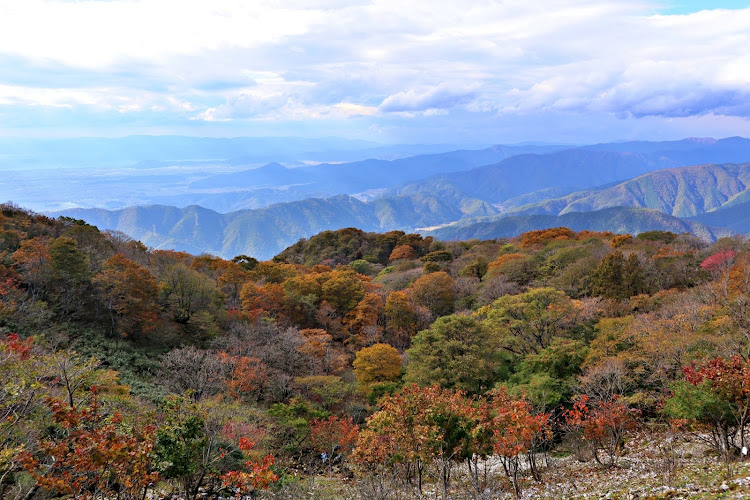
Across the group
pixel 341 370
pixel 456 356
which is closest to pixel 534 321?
pixel 456 356

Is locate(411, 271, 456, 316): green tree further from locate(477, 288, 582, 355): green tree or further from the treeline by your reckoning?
locate(477, 288, 582, 355): green tree

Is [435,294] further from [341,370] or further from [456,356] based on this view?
[456,356]

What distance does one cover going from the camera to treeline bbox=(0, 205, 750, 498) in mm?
12227

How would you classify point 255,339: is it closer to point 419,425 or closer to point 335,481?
point 335,481

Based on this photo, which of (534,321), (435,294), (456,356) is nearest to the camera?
(456,356)

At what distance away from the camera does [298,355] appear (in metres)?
33.9

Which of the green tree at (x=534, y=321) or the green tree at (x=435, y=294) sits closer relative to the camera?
the green tree at (x=534, y=321)

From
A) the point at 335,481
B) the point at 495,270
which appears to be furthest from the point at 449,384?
the point at 495,270

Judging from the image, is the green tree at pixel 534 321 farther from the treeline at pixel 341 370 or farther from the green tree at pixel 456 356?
the green tree at pixel 456 356

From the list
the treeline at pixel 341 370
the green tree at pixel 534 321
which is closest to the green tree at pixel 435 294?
the treeline at pixel 341 370

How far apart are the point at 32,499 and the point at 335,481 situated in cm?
1267

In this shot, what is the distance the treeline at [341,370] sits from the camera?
1223cm

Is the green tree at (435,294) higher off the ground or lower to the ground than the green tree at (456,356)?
higher

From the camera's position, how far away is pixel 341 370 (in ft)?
116
